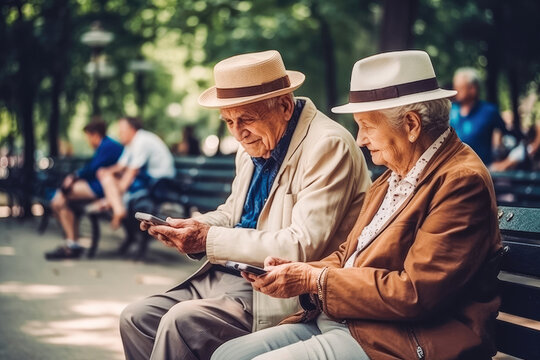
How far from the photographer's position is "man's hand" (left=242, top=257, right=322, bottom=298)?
102 inches

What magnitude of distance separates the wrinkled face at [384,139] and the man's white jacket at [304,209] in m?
0.35

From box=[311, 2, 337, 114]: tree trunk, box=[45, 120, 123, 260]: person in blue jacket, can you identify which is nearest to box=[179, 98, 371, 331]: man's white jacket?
box=[45, 120, 123, 260]: person in blue jacket

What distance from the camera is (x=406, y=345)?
7.68ft

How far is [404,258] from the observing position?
8.09 feet

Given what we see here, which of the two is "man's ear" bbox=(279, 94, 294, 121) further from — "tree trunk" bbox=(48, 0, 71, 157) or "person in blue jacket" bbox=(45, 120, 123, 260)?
"tree trunk" bbox=(48, 0, 71, 157)

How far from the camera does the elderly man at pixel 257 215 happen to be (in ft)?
9.56

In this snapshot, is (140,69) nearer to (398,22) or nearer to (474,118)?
(398,22)

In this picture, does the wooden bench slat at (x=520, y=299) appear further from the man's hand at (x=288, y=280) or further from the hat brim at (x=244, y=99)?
the hat brim at (x=244, y=99)

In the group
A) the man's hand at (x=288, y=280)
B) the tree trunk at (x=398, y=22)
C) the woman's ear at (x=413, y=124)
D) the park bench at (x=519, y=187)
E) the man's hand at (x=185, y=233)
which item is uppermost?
the tree trunk at (x=398, y=22)

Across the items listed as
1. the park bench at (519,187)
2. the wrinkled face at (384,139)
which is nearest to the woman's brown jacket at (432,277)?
the wrinkled face at (384,139)

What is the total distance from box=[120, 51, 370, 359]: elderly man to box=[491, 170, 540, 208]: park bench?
336 cm

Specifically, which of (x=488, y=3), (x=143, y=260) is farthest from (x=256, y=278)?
(x=488, y=3)

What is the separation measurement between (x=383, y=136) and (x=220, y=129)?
20214 mm

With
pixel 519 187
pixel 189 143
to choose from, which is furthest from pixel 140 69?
pixel 519 187
